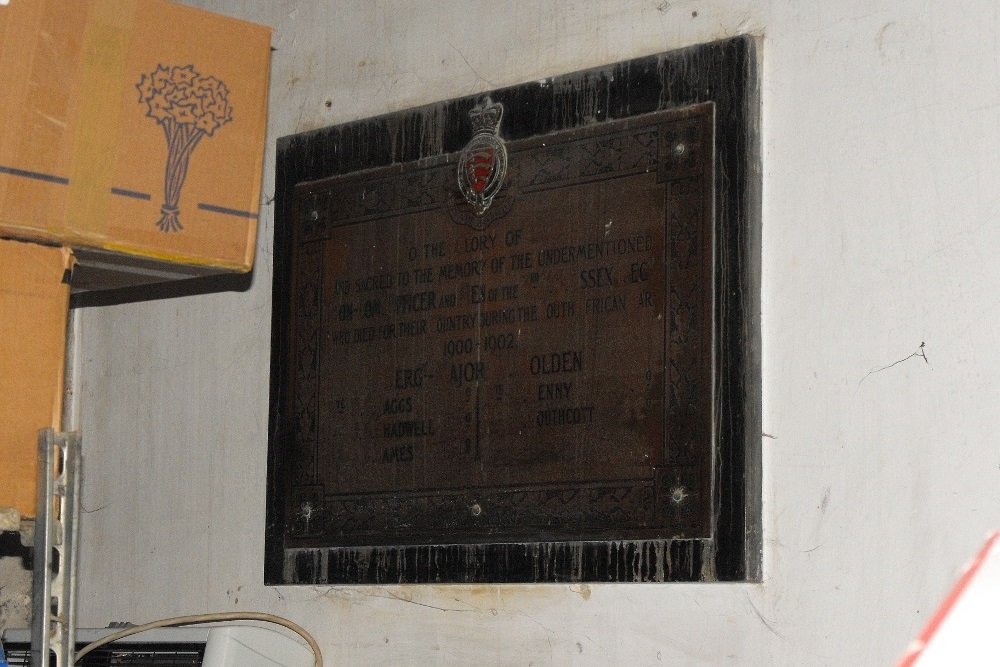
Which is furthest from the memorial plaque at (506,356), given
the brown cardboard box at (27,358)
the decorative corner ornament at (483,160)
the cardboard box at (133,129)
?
the brown cardboard box at (27,358)

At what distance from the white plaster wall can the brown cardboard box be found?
2.53 ft

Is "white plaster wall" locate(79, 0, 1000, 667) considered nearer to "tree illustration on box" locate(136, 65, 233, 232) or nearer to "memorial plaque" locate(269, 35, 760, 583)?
"memorial plaque" locate(269, 35, 760, 583)

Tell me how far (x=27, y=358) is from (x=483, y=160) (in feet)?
2.86

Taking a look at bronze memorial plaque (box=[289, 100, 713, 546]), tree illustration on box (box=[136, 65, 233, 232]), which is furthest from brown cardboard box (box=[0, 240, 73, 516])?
bronze memorial plaque (box=[289, 100, 713, 546])

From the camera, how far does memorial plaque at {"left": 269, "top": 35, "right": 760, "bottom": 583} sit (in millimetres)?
2061

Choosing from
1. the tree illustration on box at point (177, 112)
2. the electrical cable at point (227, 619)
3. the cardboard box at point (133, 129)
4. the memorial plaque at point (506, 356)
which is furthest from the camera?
the electrical cable at point (227, 619)

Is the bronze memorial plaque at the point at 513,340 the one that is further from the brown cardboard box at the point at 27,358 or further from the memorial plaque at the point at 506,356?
the brown cardboard box at the point at 27,358

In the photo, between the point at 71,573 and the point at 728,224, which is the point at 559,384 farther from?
the point at 71,573

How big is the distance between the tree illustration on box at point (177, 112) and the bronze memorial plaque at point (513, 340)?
20.7 inches

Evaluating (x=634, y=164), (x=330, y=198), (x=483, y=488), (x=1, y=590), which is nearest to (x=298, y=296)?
(x=330, y=198)

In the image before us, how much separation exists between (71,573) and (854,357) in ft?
3.75

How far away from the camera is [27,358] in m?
1.82

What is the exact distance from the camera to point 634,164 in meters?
2.16

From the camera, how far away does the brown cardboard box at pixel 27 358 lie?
5.90 ft
